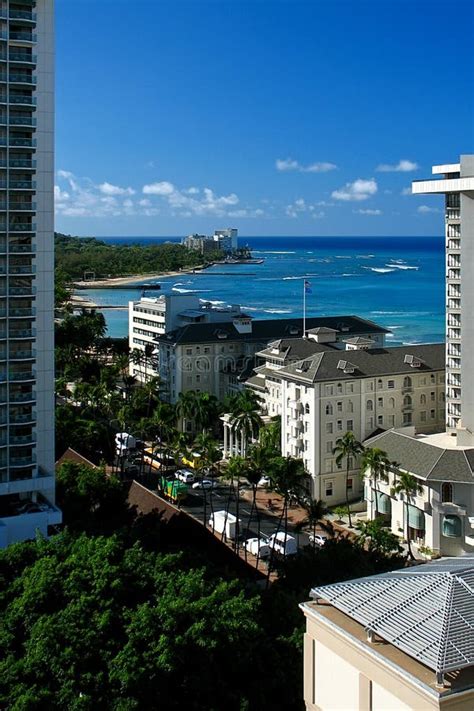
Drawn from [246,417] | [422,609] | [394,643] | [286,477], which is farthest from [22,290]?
[394,643]

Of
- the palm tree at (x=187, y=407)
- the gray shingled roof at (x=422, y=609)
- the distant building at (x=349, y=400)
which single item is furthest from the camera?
the palm tree at (x=187, y=407)

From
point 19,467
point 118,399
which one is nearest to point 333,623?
point 19,467

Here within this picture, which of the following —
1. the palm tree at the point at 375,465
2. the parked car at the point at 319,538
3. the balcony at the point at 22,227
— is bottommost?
the parked car at the point at 319,538

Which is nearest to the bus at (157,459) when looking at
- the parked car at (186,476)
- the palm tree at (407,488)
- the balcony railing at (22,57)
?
the parked car at (186,476)

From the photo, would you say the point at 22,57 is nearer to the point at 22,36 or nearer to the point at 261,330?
the point at 22,36

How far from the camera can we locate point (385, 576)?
14.7 meters

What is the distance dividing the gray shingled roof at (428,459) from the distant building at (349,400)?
3897mm

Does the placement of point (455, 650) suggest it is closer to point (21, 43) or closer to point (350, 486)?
point (21, 43)

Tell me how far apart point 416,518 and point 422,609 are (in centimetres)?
3091

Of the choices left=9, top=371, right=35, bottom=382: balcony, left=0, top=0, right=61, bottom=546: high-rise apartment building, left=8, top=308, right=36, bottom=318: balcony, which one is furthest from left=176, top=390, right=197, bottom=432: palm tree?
left=8, top=308, right=36, bottom=318: balcony

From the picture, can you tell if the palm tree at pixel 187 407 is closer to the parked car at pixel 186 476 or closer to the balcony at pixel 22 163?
the parked car at pixel 186 476

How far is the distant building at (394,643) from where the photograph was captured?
12016 mm

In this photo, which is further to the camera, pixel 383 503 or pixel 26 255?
pixel 383 503

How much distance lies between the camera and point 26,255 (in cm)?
3734
